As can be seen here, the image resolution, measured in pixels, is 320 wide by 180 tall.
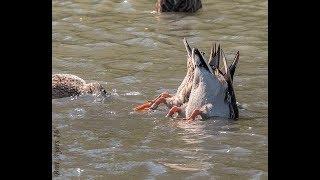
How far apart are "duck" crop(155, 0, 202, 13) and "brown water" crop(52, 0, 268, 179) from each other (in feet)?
0.68

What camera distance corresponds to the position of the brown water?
18.1ft

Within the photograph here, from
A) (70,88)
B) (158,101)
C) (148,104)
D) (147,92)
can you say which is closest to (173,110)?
(158,101)

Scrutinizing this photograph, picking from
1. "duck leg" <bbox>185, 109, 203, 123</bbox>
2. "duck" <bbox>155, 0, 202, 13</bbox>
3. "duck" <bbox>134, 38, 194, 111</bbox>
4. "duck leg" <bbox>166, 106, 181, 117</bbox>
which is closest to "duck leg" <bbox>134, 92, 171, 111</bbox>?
"duck" <bbox>134, 38, 194, 111</bbox>

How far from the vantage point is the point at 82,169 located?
17.5 ft

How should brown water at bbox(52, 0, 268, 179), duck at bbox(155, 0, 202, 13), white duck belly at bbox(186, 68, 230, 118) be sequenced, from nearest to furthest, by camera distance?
1. brown water at bbox(52, 0, 268, 179)
2. white duck belly at bbox(186, 68, 230, 118)
3. duck at bbox(155, 0, 202, 13)

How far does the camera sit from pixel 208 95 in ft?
23.5

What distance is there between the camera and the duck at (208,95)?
23.1 ft

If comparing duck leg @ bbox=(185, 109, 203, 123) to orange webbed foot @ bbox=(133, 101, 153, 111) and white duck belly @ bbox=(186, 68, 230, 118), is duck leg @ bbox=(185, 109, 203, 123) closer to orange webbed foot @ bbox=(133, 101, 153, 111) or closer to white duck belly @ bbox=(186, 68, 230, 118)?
white duck belly @ bbox=(186, 68, 230, 118)

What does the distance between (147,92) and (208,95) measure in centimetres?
118

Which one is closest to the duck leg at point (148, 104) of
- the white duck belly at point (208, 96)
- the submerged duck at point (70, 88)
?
the white duck belly at point (208, 96)

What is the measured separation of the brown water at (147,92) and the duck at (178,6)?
0.21 meters

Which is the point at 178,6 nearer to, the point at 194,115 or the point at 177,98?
the point at 177,98

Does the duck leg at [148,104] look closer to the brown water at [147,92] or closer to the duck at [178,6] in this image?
the brown water at [147,92]
